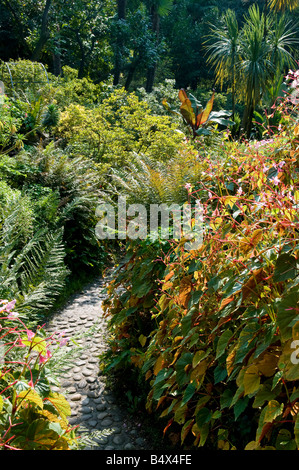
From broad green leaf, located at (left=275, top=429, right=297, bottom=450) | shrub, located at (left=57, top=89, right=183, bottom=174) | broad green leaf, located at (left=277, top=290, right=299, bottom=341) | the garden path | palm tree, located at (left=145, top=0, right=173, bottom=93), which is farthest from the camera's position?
palm tree, located at (left=145, top=0, right=173, bottom=93)

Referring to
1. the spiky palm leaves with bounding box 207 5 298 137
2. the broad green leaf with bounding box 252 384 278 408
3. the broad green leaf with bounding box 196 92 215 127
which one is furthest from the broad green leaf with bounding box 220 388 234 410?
the spiky palm leaves with bounding box 207 5 298 137

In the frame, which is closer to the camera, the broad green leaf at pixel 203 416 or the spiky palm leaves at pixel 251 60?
the broad green leaf at pixel 203 416

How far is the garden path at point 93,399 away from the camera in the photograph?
221cm

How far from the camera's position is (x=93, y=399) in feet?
8.63

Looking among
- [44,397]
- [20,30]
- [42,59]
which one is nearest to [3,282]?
[44,397]

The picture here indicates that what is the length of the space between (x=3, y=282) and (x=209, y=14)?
2549 centimetres

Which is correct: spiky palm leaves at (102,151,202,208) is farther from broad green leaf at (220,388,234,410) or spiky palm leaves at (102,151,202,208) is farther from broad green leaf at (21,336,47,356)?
broad green leaf at (21,336,47,356)

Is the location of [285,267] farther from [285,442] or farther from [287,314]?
[285,442]

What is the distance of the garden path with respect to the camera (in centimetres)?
221

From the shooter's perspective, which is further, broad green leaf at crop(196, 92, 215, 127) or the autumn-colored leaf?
broad green leaf at crop(196, 92, 215, 127)

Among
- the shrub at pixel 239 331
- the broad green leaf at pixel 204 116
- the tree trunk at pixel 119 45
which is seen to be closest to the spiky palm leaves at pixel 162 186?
the shrub at pixel 239 331

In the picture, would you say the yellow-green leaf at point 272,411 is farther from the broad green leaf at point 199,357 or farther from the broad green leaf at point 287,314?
the broad green leaf at point 199,357

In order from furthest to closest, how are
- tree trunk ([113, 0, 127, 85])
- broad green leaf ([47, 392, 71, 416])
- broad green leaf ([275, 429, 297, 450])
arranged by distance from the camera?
tree trunk ([113, 0, 127, 85]) < broad green leaf ([47, 392, 71, 416]) < broad green leaf ([275, 429, 297, 450])
